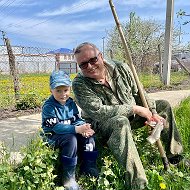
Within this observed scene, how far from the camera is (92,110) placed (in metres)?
2.86

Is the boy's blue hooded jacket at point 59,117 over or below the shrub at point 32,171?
over

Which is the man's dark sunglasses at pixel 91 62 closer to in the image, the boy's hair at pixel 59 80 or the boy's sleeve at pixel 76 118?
the boy's hair at pixel 59 80

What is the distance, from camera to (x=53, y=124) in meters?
2.86

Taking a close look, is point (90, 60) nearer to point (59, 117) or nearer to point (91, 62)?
point (91, 62)

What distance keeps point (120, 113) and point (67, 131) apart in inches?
19.9

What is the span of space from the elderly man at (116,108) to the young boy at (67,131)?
0.44ft

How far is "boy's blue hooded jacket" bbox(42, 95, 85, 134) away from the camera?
2811 mm

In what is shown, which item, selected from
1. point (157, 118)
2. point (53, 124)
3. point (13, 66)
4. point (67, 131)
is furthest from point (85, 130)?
point (13, 66)

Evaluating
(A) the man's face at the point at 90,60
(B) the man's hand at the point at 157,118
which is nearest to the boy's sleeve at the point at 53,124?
(A) the man's face at the point at 90,60

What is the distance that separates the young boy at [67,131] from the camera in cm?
274

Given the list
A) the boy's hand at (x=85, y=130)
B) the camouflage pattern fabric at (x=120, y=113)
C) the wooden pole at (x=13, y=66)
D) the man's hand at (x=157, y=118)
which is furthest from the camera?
the wooden pole at (x=13, y=66)

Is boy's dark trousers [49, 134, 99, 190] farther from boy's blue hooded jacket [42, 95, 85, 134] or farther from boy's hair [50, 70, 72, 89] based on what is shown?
boy's hair [50, 70, 72, 89]

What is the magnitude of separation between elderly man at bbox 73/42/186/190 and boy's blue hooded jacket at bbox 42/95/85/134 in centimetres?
13

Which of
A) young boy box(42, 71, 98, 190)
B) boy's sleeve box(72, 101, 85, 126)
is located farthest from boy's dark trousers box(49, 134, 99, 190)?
boy's sleeve box(72, 101, 85, 126)
